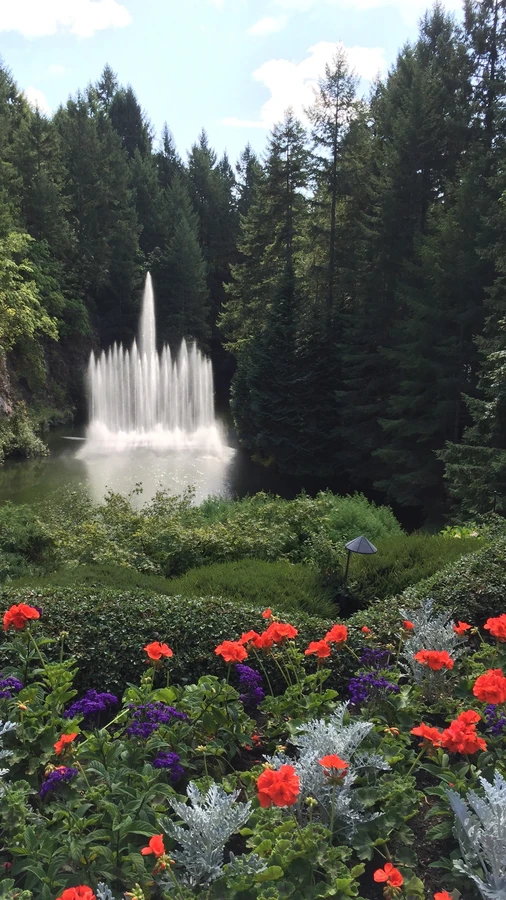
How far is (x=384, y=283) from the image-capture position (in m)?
19.7

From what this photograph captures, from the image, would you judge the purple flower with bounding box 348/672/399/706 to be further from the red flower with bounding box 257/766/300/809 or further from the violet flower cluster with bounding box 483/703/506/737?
the red flower with bounding box 257/766/300/809

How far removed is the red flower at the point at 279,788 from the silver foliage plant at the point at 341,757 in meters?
0.27

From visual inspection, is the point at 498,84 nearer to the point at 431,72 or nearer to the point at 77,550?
the point at 431,72

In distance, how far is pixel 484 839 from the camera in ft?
6.56

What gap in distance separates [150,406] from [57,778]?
968 inches

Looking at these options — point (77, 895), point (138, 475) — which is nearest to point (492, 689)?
point (77, 895)

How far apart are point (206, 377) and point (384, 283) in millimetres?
12062

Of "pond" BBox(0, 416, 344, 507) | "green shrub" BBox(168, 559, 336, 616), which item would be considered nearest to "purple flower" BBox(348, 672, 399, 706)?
"green shrub" BBox(168, 559, 336, 616)

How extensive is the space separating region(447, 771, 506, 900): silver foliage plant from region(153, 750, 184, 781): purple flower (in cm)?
103

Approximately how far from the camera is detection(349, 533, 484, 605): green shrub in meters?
6.38

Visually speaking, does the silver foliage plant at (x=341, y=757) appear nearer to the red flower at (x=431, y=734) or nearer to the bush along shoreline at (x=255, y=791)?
the bush along shoreline at (x=255, y=791)

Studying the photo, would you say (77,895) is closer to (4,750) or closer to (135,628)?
(4,750)

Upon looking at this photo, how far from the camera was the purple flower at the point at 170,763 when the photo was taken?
7.95 feet

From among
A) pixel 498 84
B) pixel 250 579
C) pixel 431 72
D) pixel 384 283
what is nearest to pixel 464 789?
pixel 250 579
